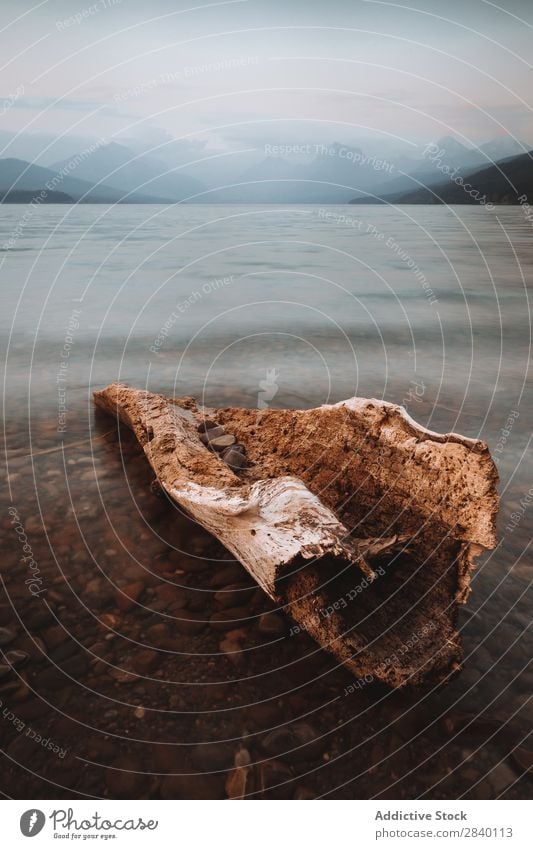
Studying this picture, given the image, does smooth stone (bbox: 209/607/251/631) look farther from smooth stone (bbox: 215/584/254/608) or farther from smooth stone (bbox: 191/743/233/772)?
smooth stone (bbox: 191/743/233/772)

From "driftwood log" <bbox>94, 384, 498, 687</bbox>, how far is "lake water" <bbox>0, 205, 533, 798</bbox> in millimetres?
270

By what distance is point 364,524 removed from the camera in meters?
3.41

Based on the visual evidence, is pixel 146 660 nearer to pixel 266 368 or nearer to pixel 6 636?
pixel 6 636

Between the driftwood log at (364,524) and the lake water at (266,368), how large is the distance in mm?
270

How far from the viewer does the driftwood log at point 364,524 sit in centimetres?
263

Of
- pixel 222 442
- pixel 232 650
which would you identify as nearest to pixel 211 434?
pixel 222 442

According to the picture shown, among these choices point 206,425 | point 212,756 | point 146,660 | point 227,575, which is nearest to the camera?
point 212,756

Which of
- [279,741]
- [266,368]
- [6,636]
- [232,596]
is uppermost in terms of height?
[266,368]

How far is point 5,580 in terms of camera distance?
3342 mm

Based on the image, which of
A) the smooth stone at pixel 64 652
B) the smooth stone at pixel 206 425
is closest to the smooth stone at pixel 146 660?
the smooth stone at pixel 64 652

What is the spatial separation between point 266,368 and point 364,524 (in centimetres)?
458

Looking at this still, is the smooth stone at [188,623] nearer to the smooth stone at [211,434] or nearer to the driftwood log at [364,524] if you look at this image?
the driftwood log at [364,524]
